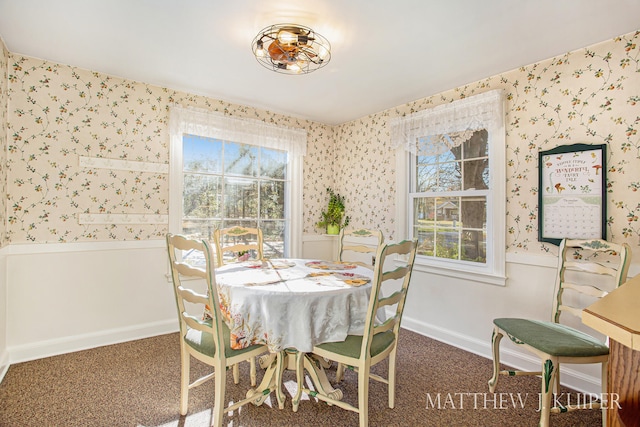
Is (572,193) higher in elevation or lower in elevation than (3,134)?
lower

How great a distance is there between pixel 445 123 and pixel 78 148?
3433 mm

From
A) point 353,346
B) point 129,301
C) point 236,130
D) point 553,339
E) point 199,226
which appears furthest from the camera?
point 236,130

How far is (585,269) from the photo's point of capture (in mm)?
2121

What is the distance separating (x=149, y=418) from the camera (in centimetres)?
184

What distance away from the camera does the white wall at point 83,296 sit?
2.55m

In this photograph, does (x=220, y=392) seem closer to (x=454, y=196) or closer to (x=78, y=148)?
(x=78, y=148)

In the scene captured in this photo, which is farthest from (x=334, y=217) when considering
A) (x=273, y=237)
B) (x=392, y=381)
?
(x=392, y=381)

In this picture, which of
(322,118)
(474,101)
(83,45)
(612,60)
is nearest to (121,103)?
(83,45)

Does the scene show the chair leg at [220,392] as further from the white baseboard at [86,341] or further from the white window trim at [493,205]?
the white window trim at [493,205]

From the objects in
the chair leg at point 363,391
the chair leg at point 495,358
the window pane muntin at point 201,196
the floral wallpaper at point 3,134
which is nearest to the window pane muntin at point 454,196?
the chair leg at point 495,358

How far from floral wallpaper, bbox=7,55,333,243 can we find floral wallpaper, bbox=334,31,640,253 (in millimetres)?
2897

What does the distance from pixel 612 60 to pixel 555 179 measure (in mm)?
875

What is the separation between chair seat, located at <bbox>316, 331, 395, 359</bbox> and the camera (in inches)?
66.4

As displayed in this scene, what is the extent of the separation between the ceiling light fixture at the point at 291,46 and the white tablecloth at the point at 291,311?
1.59 metres
